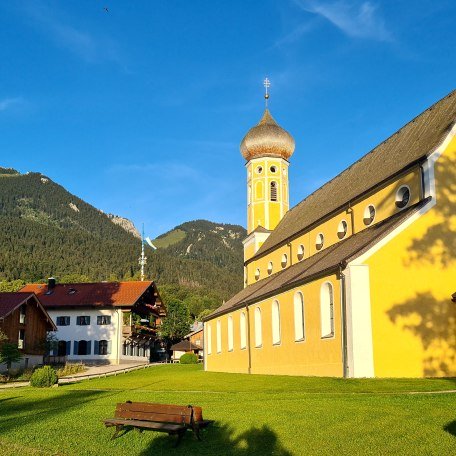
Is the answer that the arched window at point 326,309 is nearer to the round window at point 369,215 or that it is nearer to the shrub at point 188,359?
the round window at point 369,215

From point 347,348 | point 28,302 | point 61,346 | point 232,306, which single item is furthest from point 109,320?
point 347,348

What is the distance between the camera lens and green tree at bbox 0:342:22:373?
39.7 meters

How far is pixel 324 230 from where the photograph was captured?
35.1 metres

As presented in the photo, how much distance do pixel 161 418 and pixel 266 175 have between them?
4029 centimetres

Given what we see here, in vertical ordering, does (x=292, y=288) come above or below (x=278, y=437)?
above

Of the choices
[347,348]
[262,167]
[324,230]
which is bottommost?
[347,348]

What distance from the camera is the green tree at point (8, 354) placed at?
130 feet

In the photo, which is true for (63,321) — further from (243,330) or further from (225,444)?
(225,444)

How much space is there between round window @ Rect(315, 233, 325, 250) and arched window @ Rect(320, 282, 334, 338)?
323 inches

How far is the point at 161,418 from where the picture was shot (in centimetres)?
1300

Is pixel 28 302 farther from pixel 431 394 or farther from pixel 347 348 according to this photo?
pixel 431 394

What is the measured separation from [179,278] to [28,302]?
4683 inches

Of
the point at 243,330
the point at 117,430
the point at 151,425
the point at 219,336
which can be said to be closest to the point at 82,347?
the point at 219,336

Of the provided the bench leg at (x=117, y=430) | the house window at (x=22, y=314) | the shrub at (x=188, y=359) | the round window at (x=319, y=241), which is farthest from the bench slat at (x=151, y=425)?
the shrub at (x=188, y=359)
